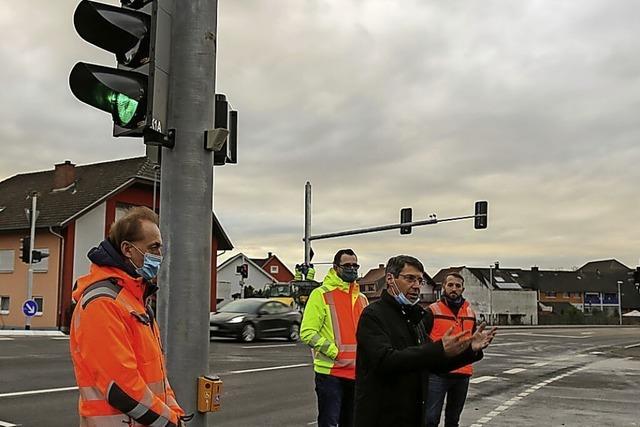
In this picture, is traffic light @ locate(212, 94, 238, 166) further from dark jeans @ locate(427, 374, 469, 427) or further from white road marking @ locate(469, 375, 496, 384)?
white road marking @ locate(469, 375, 496, 384)

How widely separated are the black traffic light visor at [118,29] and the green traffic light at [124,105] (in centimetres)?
24

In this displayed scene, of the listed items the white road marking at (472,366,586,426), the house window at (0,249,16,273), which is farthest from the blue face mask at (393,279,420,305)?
the house window at (0,249,16,273)

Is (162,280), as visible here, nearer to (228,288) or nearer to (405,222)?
(405,222)

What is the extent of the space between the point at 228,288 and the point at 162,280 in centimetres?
7386

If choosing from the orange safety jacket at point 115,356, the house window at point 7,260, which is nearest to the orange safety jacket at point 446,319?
the orange safety jacket at point 115,356

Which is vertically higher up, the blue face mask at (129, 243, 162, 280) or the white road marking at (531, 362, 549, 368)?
the blue face mask at (129, 243, 162, 280)

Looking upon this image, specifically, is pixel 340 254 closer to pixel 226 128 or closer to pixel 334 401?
pixel 334 401

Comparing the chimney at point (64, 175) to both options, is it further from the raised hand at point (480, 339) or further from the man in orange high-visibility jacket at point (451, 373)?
Result: the raised hand at point (480, 339)

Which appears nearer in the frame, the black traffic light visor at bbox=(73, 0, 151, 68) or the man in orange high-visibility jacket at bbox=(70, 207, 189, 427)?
the man in orange high-visibility jacket at bbox=(70, 207, 189, 427)

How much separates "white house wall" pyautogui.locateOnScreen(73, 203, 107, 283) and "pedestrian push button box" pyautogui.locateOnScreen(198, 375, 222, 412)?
35805 millimetres

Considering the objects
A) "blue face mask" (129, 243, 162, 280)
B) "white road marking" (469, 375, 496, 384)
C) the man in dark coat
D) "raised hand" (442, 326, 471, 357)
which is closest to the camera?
"blue face mask" (129, 243, 162, 280)

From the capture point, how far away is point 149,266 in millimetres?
3748

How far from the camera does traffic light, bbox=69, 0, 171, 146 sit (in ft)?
14.5

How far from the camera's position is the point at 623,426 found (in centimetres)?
1103
